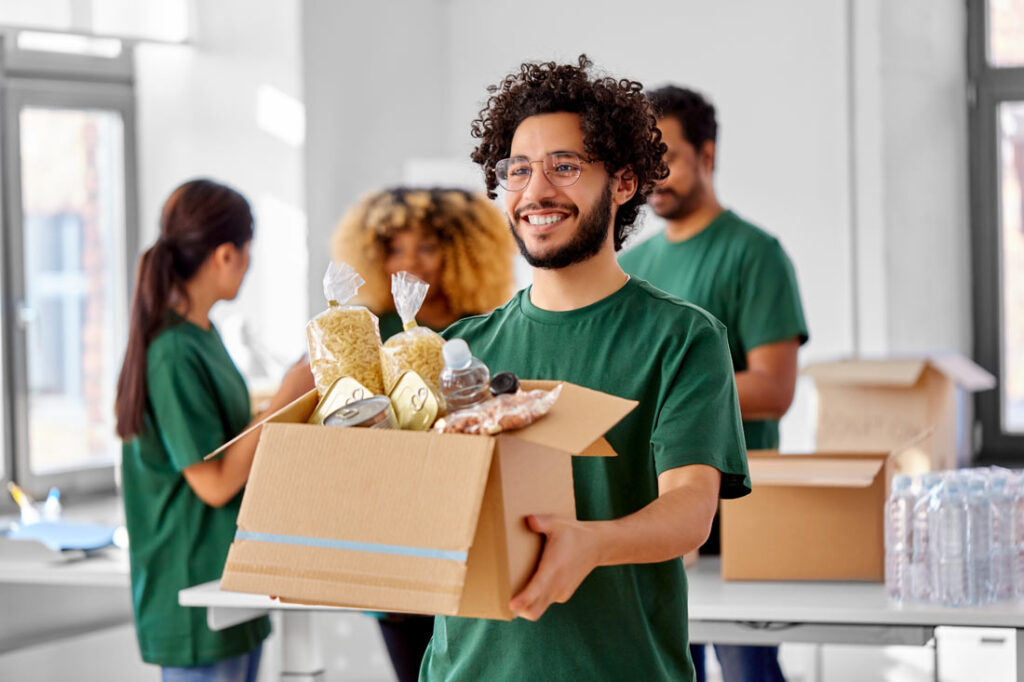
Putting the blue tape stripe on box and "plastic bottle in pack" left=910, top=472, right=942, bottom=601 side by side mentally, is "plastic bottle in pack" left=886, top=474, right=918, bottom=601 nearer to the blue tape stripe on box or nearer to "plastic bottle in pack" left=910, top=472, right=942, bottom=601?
"plastic bottle in pack" left=910, top=472, right=942, bottom=601

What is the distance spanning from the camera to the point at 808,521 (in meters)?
2.38

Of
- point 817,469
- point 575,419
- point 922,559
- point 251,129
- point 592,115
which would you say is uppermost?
point 251,129

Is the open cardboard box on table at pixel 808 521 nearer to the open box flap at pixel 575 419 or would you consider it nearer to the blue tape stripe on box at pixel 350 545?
the open box flap at pixel 575 419

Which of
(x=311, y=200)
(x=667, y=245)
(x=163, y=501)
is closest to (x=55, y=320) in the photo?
(x=311, y=200)

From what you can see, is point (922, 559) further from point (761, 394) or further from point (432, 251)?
point (432, 251)

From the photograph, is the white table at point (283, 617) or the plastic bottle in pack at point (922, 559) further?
the white table at point (283, 617)

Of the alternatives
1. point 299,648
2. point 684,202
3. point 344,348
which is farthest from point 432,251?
point 344,348

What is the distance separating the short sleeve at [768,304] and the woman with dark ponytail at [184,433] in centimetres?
100

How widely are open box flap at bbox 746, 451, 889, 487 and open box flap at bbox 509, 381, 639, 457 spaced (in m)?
1.17

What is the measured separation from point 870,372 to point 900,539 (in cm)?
125

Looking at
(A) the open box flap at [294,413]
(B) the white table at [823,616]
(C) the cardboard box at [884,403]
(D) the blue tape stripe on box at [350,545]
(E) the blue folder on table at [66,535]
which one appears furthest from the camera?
(C) the cardboard box at [884,403]

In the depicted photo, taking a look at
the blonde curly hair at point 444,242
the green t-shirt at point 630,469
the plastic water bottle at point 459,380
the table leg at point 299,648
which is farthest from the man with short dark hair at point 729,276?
the plastic water bottle at point 459,380

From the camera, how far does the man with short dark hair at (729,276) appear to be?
2.70 meters

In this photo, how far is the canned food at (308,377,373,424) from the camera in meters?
1.21
